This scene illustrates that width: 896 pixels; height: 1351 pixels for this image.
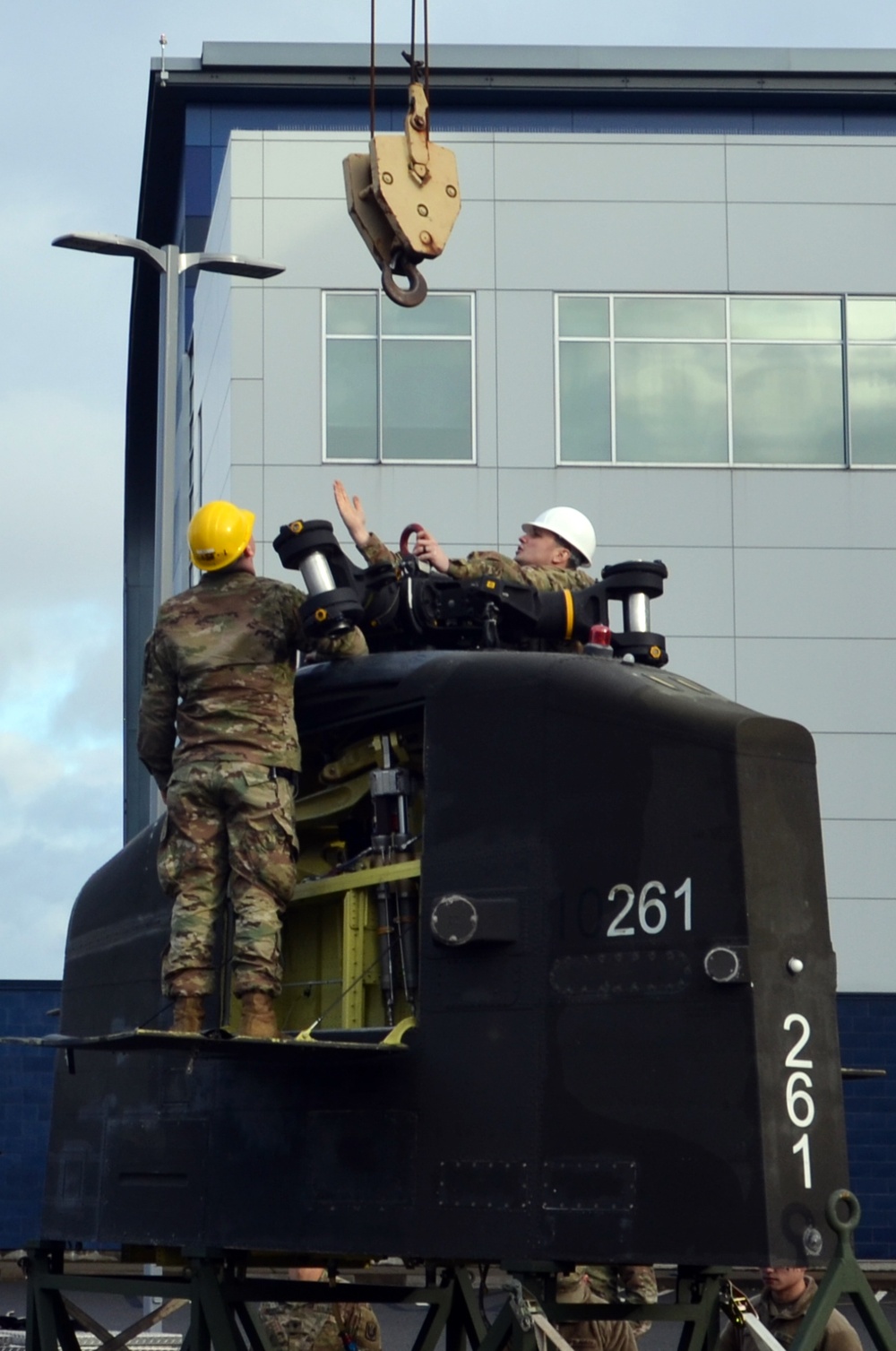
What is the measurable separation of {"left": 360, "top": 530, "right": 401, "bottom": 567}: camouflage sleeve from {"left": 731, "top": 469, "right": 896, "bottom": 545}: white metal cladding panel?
21818 mm

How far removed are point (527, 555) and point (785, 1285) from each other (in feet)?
13.2

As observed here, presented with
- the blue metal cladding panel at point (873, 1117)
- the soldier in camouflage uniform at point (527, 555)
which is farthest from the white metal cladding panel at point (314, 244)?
the soldier in camouflage uniform at point (527, 555)

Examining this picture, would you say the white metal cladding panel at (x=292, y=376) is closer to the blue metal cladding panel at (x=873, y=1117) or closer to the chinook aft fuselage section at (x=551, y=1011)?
the blue metal cladding panel at (x=873, y=1117)

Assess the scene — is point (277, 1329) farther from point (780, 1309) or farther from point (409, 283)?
point (409, 283)

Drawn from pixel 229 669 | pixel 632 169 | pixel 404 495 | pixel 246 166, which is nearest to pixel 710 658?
pixel 404 495

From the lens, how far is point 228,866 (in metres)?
9.58

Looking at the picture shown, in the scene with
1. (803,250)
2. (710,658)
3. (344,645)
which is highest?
(803,250)

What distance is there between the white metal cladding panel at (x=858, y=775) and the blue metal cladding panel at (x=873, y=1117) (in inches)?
106

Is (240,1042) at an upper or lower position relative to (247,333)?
lower

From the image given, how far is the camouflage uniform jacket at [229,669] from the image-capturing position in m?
9.48

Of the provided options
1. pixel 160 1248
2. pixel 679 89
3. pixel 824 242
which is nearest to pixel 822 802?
pixel 824 242

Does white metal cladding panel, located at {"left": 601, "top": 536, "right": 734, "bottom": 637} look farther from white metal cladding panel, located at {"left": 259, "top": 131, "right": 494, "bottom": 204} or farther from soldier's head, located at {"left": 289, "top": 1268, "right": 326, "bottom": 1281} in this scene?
soldier's head, located at {"left": 289, "top": 1268, "right": 326, "bottom": 1281}

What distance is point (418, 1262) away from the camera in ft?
29.1

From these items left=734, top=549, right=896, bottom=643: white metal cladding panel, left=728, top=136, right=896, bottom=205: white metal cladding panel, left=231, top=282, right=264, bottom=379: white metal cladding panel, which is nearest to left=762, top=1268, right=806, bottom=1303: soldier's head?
left=734, top=549, right=896, bottom=643: white metal cladding panel
